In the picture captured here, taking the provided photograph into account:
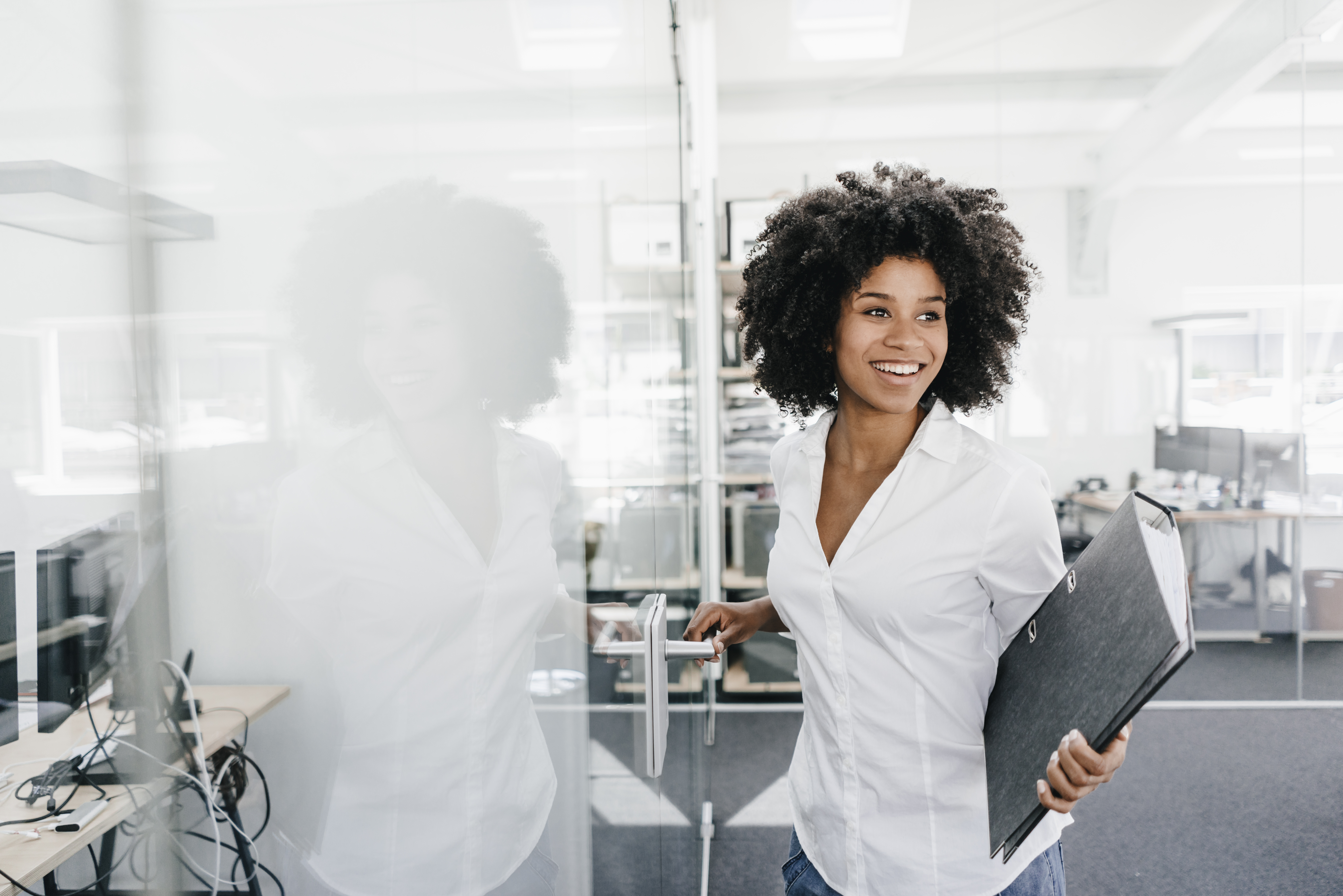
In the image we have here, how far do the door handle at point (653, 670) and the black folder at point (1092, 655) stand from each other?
36cm

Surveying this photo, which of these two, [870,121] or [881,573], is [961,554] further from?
[870,121]

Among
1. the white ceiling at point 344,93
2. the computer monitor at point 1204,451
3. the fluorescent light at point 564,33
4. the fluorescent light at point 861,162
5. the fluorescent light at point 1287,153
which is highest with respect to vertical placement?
the fluorescent light at point 861,162

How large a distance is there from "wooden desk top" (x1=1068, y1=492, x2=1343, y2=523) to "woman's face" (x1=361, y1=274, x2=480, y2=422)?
333 cm

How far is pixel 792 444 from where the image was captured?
1.23 m

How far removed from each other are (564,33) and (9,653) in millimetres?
524

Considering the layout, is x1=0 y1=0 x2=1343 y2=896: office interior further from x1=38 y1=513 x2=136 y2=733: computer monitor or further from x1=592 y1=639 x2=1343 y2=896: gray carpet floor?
x1=592 y1=639 x2=1343 y2=896: gray carpet floor

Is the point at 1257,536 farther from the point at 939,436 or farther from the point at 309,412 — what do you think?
the point at 309,412

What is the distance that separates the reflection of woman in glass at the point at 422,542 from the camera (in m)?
0.29

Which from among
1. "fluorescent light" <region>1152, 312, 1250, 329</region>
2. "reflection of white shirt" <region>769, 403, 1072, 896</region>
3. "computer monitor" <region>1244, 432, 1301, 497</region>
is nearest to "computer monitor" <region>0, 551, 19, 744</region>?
"reflection of white shirt" <region>769, 403, 1072, 896</region>

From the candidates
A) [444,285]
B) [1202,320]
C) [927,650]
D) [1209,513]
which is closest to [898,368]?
[927,650]

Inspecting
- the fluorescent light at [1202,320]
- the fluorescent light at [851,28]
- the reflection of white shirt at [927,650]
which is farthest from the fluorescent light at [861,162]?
the reflection of white shirt at [927,650]

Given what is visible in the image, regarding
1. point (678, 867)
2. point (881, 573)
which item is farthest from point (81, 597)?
point (678, 867)

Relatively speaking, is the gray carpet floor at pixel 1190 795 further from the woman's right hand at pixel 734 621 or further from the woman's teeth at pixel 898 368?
the woman's teeth at pixel 898 368

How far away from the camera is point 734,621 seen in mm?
1194
